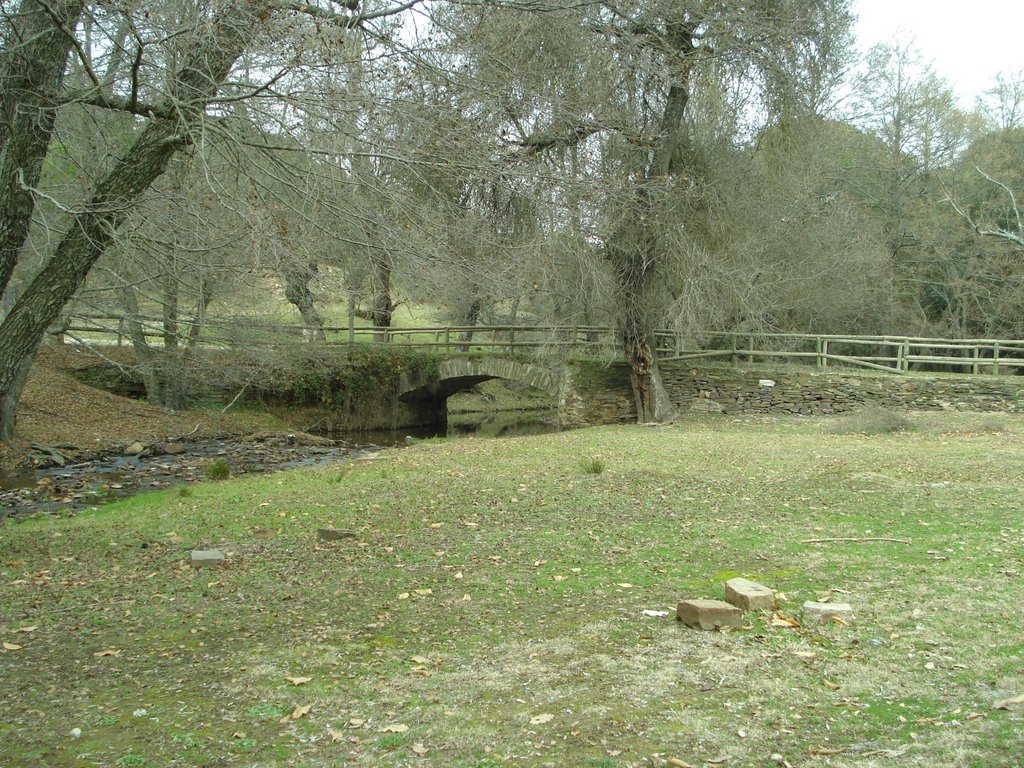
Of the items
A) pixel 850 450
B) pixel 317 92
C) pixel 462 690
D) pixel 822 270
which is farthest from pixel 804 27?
pixel 462 690

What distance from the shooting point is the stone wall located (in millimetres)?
21516

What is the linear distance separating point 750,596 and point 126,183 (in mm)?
6432

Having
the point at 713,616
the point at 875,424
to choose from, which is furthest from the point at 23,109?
the point at 875,424

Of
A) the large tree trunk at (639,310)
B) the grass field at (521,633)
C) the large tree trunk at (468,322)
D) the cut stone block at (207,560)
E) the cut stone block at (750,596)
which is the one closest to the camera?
the grass field at (521,633)

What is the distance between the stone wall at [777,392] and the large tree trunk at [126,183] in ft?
54.7

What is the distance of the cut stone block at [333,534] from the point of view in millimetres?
7965

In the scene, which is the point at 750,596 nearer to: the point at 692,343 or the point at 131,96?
the point at 131,96

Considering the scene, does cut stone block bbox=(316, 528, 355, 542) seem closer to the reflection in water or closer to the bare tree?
the bare tree

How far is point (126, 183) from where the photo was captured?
7.84 metres

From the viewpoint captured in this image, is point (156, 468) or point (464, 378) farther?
point (464, 378)

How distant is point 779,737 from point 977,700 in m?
1.03

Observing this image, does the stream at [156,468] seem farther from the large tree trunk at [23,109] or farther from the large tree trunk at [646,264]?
the large tree trunk at [646,264]

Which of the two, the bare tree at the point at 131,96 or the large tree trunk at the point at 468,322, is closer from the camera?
the bare tree at the point at 131,96

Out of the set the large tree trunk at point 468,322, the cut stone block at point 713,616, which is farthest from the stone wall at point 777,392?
the cut stone block at point 713,616
